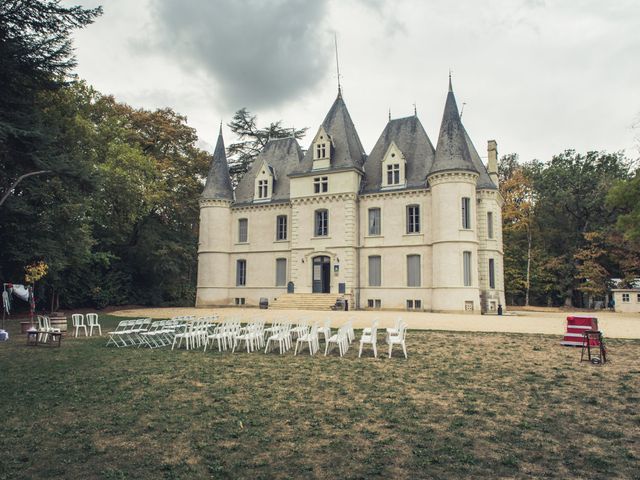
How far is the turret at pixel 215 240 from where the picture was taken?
3328 centimetres

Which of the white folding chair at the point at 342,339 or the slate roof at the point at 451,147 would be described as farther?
the slate roof at the point at 451,147

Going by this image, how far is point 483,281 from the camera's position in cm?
2889

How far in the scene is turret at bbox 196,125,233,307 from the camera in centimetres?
3328

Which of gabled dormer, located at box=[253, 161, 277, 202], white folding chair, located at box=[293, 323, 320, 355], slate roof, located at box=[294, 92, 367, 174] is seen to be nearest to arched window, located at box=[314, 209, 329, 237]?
slate roof, located at box=[294, 92, 367, 174]

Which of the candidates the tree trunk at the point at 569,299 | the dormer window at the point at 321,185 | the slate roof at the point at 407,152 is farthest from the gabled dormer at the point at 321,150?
the tree trunk at the point at 569,299

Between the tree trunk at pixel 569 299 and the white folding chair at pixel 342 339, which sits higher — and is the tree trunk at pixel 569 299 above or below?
above

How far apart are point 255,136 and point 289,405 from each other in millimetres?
43010

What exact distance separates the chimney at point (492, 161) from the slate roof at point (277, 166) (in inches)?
524

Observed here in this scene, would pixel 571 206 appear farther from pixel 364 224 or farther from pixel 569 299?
pixel 364 224

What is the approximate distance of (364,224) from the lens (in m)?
30.0

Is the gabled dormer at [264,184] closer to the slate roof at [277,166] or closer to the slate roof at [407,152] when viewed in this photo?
the slate roof at [277,166]

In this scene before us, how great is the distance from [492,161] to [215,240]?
Result: 19.9 metres

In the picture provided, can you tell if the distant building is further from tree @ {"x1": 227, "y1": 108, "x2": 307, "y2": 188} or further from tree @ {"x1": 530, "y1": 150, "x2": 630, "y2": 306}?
tree @ {"x1": 227, "y1": 108, "x2": 307, "y2": 188}

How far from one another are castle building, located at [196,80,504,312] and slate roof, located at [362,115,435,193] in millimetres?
78
